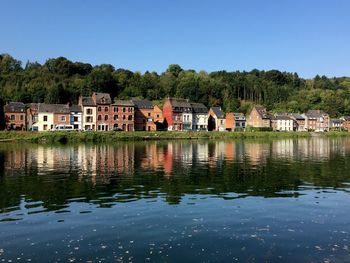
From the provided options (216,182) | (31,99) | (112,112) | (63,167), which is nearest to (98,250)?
(216,182)

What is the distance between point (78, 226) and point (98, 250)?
3.77 m

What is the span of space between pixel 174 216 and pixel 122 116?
330 ft

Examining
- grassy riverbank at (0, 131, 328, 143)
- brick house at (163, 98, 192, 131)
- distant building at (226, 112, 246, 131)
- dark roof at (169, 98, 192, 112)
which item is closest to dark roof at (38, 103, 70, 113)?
grassy riverbank at (0, 131, 328, 143)

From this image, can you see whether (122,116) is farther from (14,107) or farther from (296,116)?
(296,116)

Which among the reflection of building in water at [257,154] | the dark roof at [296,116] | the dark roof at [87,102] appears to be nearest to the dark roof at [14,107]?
the dark roof at [87,102]

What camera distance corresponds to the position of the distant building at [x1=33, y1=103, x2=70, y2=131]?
362ft

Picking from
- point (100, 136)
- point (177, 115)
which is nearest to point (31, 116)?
point (100, 136)

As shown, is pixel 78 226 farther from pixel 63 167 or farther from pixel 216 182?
pixel 63 167

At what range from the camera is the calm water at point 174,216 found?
47.7 ft

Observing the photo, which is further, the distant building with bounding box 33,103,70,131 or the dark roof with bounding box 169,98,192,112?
the dark roof with bounding box 169,98,192,112

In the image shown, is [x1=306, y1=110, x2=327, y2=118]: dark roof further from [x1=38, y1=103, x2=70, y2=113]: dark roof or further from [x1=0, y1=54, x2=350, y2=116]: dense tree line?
[x1=38, y1=103, x2=70, y2=113]: dark roof

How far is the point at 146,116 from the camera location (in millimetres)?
126875

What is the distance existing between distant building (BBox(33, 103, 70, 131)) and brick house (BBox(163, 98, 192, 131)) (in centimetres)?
3536

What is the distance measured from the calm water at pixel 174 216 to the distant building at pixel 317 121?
139 meters
